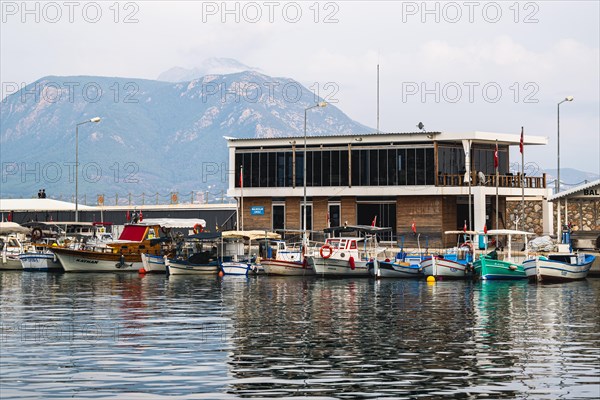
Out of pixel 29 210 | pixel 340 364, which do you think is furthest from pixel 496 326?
pixel 29 210

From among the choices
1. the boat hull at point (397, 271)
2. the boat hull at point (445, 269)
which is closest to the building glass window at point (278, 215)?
the boat hull at point (397, 271)

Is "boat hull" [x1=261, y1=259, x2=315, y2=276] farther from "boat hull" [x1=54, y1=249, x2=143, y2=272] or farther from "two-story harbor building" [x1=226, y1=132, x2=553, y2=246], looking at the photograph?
"two-story harbor building" [x1=226, y1=132, x2=553, y2=246]

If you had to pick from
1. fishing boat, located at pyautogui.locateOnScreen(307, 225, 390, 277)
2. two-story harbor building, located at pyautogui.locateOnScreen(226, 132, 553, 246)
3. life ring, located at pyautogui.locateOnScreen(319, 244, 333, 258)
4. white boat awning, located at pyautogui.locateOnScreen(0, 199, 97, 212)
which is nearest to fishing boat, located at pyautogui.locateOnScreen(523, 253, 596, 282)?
fishing boat, located at pyautogui.locateOnScreen(307, 225, 390, 277)

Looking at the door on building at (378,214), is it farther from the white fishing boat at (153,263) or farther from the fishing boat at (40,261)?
the fishing boat at (40,261)

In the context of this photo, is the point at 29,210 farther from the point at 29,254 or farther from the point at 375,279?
the point at 375,279

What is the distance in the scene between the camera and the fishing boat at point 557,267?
2849 inches

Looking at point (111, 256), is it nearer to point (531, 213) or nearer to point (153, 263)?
point (153, 263)

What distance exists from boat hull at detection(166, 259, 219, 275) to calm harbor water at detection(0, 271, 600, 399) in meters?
17.8

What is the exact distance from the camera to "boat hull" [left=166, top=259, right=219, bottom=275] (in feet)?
268

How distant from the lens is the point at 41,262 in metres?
91.4

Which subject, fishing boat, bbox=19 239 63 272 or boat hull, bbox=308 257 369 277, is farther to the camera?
fishing boat, bbox=19 239 63 272

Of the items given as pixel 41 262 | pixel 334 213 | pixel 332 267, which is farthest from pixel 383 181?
pixel 41 262

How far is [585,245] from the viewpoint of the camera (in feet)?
271

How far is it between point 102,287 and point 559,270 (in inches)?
1149
